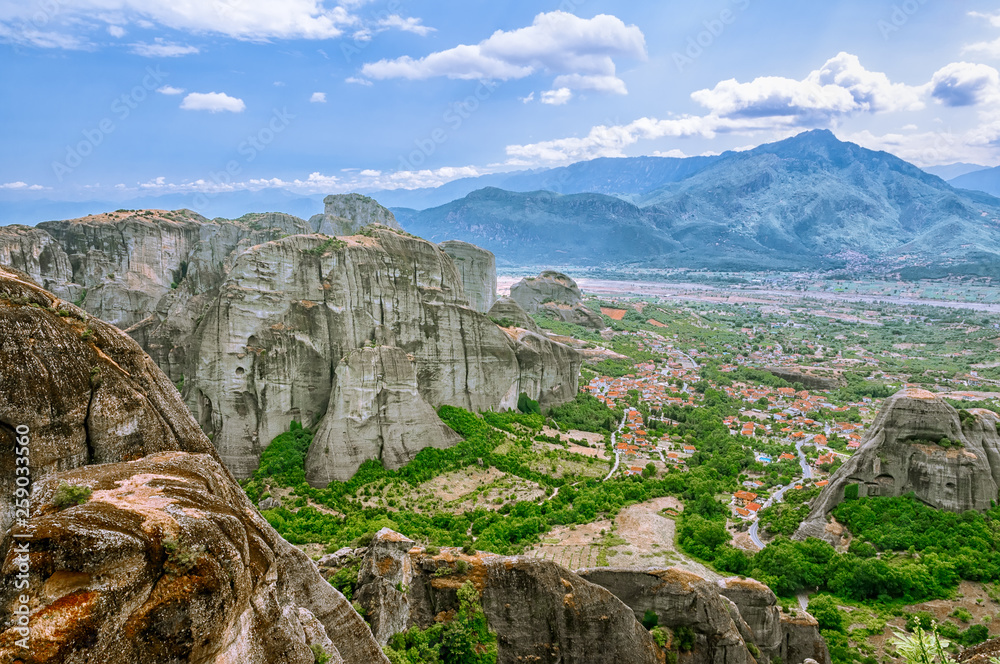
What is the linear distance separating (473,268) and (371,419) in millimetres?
36118

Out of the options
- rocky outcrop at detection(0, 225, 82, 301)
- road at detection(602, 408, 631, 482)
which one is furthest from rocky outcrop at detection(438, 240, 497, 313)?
rocky outcrop at detection(0, 225, 82, 301)

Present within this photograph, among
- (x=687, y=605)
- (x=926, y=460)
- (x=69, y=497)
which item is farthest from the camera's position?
(x=926, y=460)

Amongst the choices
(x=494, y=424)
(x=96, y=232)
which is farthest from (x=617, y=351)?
(x=96, y=232)

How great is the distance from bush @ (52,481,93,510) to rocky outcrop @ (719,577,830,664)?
20108mm

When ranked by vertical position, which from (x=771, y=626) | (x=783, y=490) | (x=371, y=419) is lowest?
(x=783, y=490)

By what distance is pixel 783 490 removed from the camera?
138 ft

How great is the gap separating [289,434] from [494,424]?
15641mm

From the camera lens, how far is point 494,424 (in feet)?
141

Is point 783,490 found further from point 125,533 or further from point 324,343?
point 125,533

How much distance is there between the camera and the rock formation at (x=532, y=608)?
643 inches

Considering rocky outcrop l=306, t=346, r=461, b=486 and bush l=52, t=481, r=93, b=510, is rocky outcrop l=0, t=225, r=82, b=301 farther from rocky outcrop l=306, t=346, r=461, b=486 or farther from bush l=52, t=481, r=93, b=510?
bush l=52, t=481, r=93, b=510

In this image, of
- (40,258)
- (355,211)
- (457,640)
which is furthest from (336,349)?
(355,211)

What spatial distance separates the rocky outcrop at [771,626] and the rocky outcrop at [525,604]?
5.29 meters

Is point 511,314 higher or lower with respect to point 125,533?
lower
